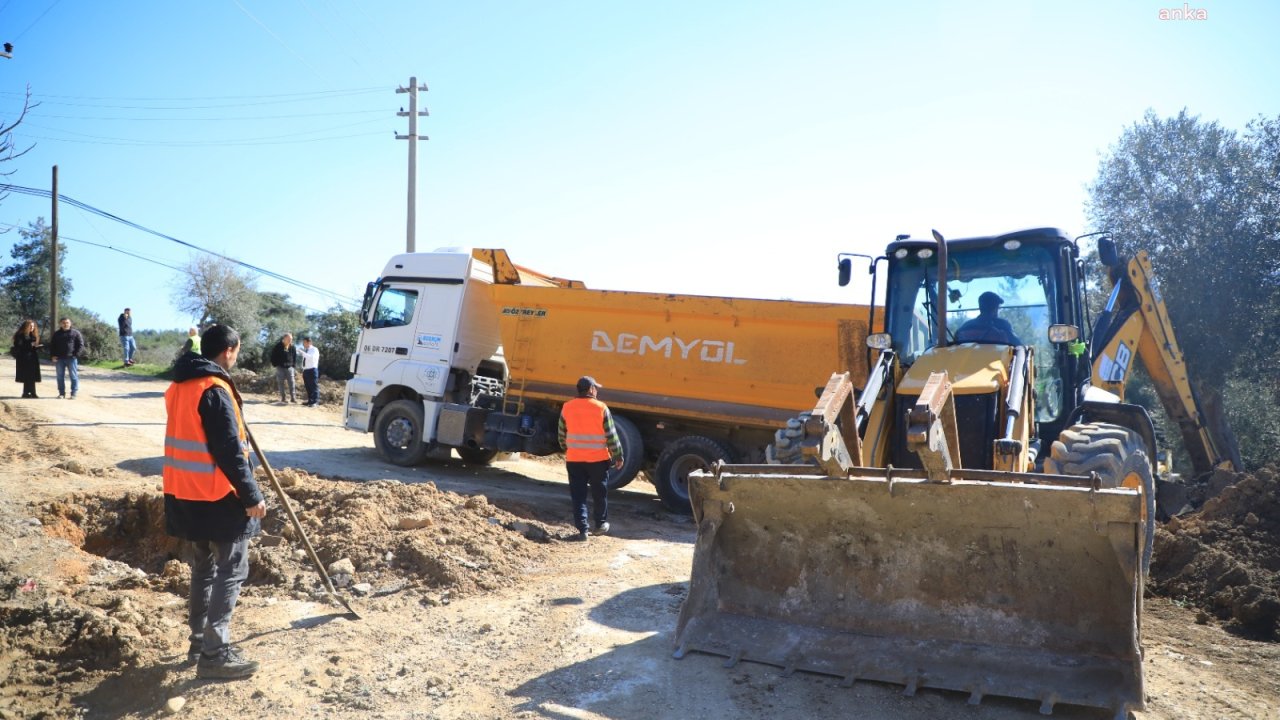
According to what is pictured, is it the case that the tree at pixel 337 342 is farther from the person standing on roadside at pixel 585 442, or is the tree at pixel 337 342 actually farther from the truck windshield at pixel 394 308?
the person standing on roadside at pixel 585 442

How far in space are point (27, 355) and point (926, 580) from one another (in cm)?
1545

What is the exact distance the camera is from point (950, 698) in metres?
4.14

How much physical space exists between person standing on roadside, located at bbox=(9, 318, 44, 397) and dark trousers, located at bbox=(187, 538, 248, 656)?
40.2 ft

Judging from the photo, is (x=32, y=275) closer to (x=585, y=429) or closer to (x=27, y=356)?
(x=27, y=356)

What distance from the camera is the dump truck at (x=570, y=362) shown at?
9.91 metres

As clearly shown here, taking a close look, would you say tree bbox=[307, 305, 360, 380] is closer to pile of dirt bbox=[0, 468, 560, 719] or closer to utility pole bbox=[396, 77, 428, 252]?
utility pole bbox=[396, 77, 428, 252]

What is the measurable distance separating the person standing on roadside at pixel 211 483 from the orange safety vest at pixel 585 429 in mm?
3558

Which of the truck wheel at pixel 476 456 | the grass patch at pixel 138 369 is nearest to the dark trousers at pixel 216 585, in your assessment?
the truck wheel at pixel 476 456

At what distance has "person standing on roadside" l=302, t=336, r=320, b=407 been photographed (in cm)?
1772

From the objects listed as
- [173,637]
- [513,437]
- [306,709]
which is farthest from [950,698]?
[513,437]

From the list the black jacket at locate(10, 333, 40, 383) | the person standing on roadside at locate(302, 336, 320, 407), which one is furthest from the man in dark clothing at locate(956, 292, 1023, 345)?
the black jacket at locate(10, 333, 40, 383)

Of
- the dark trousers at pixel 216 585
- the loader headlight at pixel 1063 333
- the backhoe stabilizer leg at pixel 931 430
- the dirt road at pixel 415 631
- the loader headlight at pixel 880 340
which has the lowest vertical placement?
the dirt road at pixel 415 631

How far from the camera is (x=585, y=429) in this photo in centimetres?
764

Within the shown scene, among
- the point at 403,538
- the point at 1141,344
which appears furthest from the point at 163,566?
the point at 1141,344
